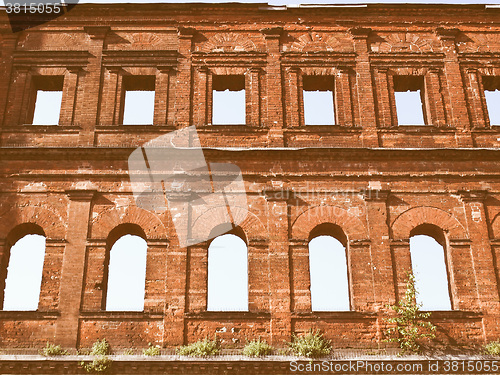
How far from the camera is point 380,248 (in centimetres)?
1255

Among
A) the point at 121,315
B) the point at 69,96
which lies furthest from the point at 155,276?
the point at 69,96

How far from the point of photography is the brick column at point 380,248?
1211cm

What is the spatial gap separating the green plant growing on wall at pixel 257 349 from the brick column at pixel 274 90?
4.55 metres

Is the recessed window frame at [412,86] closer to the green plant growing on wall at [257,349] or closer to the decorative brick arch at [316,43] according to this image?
the decorative brick arch at [316,43]

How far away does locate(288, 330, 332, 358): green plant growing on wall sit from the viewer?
11344mm

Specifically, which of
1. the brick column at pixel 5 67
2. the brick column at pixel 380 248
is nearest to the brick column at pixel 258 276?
the brick column at pixel 380 248

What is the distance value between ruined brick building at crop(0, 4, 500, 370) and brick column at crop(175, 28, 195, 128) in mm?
38

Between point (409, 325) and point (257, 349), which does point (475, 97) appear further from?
point (257, 349)

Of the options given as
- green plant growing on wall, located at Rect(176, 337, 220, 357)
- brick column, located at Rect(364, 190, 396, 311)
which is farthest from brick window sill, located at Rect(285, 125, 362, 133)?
green plant growing on wall, located at Rect(176, 337, 220, 357)

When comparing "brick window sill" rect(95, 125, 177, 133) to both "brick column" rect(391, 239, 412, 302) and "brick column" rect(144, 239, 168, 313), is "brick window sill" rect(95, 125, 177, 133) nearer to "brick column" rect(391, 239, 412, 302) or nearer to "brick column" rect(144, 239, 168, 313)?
"brick column" rect(144, 239, 168, 313)

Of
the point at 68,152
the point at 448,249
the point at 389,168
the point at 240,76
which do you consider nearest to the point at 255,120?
the point at 240,76

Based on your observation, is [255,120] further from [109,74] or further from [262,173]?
[109,74]

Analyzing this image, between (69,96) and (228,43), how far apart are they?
13.5 feet

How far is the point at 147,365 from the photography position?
36.8 feet
